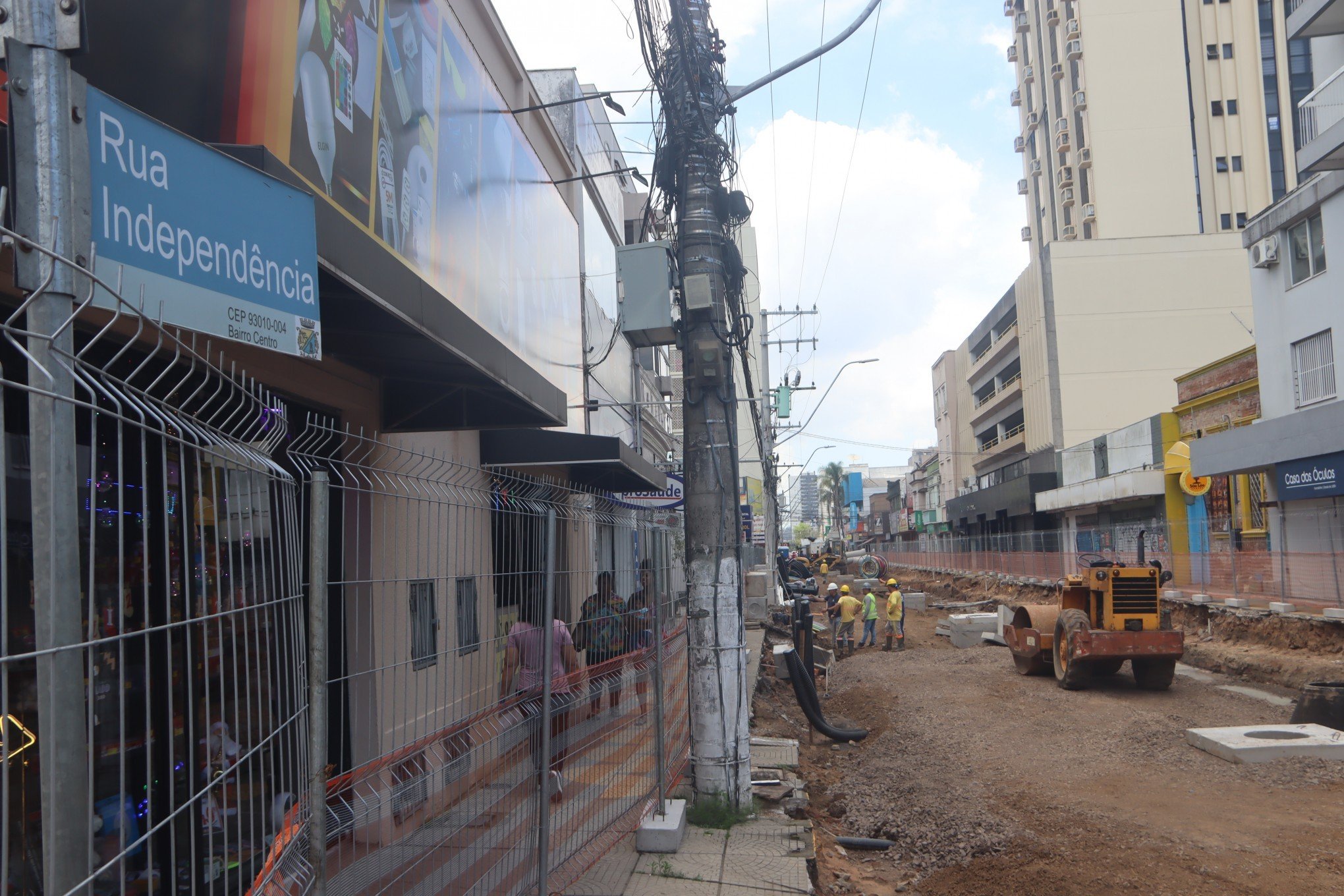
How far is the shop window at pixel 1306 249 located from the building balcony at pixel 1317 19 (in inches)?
162

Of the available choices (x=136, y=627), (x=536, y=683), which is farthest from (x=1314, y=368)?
(x=136, y=627)

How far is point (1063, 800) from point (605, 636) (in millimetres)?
5407

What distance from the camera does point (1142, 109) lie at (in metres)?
51.5

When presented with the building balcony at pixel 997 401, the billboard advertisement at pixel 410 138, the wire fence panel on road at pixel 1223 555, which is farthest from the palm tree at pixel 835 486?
the billboard advertisement at pixel 410 138

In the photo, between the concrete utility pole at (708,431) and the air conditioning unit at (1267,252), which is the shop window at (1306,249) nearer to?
the air conditioning unit at (1267,252)

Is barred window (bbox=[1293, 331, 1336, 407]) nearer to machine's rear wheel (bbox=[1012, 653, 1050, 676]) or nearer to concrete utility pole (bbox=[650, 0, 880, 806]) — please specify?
machine's rear wheel (bbox=[1012, 653, 1050, 676])

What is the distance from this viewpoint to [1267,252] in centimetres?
2544

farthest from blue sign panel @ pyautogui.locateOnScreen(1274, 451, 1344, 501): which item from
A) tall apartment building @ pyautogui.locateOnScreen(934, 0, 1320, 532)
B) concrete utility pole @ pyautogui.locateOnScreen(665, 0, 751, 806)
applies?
tall apartment building @ pyautogui.locateOnScreen(934, 0, 1320, 532)

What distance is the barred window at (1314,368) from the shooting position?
76.3 feet

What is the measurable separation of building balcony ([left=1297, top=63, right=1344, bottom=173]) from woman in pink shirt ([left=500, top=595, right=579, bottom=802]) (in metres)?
21.9

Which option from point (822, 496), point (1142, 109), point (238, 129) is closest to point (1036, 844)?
point (238, 129)

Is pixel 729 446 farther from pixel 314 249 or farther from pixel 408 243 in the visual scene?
pixel 314 249

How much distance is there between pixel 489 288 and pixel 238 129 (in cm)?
522

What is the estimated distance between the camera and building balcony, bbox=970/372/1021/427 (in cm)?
5512
